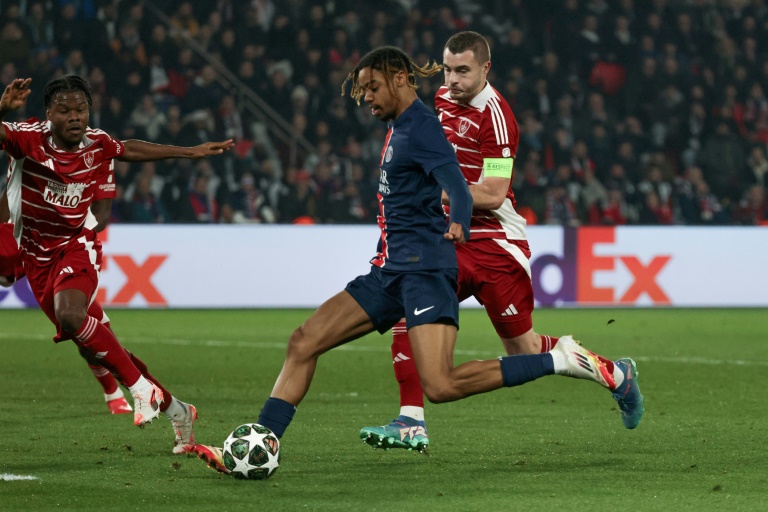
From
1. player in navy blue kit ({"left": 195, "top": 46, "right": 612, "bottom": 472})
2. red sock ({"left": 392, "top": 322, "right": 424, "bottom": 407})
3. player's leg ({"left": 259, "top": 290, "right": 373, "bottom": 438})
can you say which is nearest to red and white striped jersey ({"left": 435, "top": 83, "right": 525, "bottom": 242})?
red sock ({"left": 392, "top": 322, "right": 424, "bottom": 407})

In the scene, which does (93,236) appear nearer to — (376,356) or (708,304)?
(376,356)

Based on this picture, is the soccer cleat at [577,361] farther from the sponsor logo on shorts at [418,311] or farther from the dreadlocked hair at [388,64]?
the dreadlocked hair at [388,64]

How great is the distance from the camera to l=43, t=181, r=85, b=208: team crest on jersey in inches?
260

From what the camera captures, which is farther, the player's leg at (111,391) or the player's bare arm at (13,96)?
the player's leg at (111,391)

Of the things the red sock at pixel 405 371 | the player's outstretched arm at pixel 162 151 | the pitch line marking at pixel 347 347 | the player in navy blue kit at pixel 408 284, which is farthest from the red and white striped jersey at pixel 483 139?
the pitch line marking at pixel 347 347

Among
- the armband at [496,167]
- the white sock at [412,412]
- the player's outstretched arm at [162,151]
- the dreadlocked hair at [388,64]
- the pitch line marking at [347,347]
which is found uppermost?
the dreadlocked hair at [388,64]

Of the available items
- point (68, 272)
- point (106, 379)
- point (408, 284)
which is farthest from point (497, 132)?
point (106, 379)

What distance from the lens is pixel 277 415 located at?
5.59m

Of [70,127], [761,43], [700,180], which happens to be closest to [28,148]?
[70,127]

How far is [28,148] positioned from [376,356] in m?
5.69

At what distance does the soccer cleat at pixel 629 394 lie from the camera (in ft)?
20.6

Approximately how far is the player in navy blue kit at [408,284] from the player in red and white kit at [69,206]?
904 millimetres

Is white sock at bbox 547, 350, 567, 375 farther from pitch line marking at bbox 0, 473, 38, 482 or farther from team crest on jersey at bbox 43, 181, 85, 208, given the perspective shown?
team crest on jersey at bbox 43, 181, 85, 208

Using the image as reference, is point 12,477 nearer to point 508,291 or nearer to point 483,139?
point 508,291
